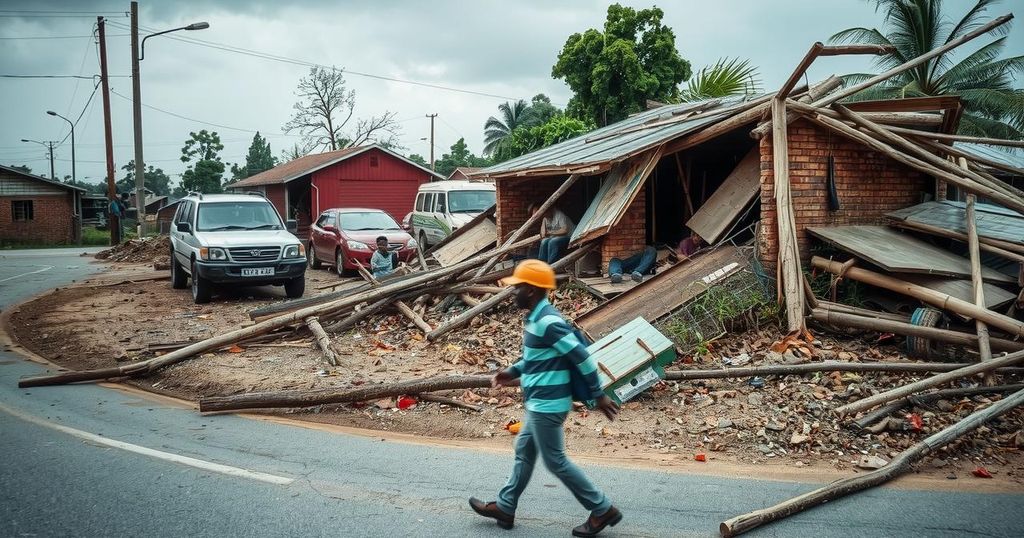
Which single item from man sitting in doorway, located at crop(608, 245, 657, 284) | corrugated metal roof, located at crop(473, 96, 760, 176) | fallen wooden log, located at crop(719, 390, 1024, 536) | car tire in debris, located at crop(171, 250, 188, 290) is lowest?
fallen wooden log, located at crop(719, 390, 1024, 536)

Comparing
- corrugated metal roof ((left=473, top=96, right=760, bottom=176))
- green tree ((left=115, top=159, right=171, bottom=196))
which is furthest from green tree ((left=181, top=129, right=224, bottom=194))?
corrugated metal roof ((left=473, top=96, right=760, bottom=176))

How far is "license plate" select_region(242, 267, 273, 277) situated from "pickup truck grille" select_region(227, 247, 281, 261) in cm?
18

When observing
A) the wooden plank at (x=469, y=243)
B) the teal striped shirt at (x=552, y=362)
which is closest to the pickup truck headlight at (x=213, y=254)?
the wooden plank at (x=469, y=243)

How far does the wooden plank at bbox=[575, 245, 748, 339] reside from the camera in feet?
29.0

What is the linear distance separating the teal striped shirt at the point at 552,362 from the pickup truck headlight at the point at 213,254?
10870mm

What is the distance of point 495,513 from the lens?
4.39 meters

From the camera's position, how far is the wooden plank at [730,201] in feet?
32.8

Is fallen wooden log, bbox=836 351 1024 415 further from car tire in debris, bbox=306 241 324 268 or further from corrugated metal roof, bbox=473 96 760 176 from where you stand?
car tire in debris, bbox=306 241 324 268

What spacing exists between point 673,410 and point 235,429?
4047mm

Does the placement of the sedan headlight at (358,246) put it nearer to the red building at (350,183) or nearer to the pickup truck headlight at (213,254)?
the pickup truck headlight at (213,254)

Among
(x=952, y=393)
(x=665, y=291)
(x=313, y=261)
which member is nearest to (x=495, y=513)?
(x=952, y=393)

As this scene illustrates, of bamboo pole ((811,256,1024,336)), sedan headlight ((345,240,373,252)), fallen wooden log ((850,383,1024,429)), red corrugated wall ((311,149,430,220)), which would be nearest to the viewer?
fallen wooden log ((850,383,1024,429))

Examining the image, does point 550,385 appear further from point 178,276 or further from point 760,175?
point 178,276

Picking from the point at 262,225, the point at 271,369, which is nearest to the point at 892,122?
the point at 271,369
